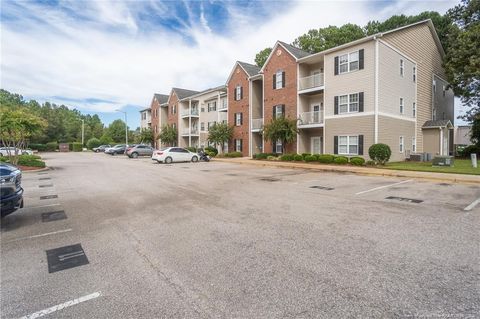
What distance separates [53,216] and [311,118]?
21813mm

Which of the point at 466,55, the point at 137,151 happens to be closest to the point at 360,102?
the point at 466,55

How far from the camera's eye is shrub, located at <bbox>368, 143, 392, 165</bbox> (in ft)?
59.9

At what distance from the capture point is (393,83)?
21.0 meters

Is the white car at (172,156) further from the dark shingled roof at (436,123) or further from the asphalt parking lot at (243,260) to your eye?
the dark shingled roof at (436,123)

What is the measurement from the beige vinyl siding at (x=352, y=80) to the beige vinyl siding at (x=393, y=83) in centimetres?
56

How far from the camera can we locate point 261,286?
3.40 meters

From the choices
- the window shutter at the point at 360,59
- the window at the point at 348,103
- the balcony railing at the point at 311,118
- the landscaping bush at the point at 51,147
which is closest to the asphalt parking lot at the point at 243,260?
the window at the point at 348,103

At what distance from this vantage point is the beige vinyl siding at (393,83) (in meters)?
19.7

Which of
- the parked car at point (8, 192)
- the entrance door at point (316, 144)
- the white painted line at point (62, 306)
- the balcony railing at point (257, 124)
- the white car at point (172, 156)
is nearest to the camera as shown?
the white painted line at point (62, 306)

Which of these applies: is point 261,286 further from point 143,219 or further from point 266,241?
point 143,219

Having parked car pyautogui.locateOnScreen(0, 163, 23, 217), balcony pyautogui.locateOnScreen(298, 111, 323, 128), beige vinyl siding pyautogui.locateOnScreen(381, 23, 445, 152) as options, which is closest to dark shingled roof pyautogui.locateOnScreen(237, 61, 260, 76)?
balcony pyautogui.locateOnScreen(298, 111, 323, 128)

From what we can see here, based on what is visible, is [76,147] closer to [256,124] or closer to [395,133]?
[256,124]

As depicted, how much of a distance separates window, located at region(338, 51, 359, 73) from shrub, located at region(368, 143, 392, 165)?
21.5ft

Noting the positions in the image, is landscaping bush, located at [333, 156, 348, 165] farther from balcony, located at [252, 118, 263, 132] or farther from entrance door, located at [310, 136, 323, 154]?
balcony, located at [252, 118, 263, 132]
